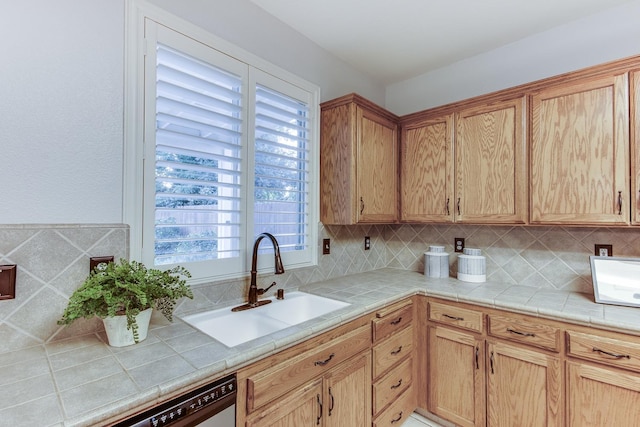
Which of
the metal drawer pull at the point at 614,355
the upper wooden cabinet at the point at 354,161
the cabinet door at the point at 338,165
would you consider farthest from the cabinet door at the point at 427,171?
the metal drawer pull at the point at 614,355

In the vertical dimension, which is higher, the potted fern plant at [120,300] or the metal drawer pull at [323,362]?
the potted fern plant at [120,300]

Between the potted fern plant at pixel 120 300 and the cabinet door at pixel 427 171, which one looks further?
the cabinet door at pixel 427 171

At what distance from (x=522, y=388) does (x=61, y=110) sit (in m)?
2.57

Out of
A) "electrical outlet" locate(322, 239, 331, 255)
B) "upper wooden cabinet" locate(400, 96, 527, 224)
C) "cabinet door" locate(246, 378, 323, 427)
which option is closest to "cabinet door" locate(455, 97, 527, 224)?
"upper wooden cabinet" locate(400, 96, 527, 224)

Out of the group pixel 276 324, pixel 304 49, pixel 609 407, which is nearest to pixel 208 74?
pixel 304 49

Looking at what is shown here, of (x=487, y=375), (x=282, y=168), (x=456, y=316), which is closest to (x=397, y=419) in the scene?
(x=487, y=375)

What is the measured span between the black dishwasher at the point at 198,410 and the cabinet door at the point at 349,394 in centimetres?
52

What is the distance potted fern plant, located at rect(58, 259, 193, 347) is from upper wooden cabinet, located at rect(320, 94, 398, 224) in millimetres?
1249

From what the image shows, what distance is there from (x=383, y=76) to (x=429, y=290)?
1940mm

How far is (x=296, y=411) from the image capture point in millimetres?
1238

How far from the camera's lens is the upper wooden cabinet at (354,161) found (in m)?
2.08

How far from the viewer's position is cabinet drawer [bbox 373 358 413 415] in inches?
67.1

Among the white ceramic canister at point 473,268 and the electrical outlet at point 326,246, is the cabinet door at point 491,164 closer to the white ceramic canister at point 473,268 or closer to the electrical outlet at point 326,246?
the white ceramic canister at point 473,268

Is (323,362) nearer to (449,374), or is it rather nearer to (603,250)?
(449,374)
